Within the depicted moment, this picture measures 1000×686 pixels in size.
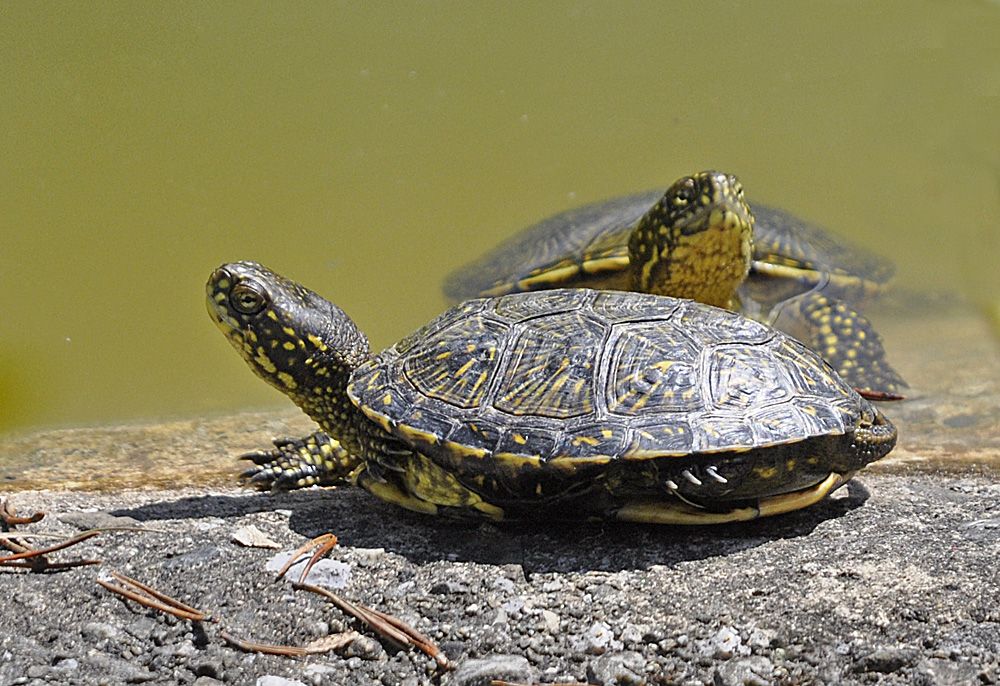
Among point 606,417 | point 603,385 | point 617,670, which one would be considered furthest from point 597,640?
point 603,385

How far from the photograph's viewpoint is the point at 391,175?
28.7ft

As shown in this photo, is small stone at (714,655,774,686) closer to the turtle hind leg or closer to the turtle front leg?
the turtle front leg

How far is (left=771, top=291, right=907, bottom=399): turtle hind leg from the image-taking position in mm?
4367

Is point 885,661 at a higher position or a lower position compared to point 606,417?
lower

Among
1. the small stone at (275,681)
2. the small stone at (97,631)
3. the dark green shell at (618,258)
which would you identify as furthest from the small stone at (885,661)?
the dark green shell at (618,258)

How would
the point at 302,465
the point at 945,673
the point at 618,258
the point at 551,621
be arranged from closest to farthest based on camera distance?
the point at 945,673
the point at 551,621
the point at 302,465
the point at 618,258

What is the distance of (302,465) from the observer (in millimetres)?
2902

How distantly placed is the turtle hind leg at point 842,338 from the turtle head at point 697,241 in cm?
93

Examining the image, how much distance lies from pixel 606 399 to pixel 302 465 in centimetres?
132

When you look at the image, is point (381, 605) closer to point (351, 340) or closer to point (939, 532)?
point (351, 340)

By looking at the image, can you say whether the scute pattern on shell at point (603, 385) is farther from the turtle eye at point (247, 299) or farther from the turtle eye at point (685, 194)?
the turtle eye at point (685, 194)

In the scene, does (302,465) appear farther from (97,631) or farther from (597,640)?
(597,640)

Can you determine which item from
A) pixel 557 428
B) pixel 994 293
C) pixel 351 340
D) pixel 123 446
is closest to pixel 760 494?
pixel 557 428

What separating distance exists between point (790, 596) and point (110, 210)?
7469 mm
